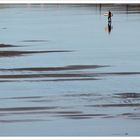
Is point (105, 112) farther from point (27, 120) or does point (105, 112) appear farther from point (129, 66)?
point (129, 66)

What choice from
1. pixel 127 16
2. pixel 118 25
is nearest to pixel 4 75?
pixel 118 25

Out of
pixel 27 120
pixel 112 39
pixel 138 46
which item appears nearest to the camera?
pixel 27 120

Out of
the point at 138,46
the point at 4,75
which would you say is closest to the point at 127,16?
the point at 138,46

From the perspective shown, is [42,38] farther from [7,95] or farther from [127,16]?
[7,95]

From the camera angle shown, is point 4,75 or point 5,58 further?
point 5,58

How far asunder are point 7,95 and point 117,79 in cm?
247

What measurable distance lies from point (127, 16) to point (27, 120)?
55.0 ft

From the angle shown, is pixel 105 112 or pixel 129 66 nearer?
pixel 105 112

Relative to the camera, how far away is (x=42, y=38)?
1917cm

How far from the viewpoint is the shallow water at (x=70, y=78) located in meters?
8.31

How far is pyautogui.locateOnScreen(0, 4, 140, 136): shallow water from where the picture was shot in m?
8.31

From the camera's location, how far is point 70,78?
12625mm

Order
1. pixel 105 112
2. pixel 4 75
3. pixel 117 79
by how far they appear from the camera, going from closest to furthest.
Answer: pixel 105 112, pixel 117 79, pixel 4 75

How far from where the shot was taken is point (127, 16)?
81.7 ft
